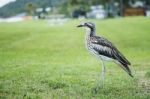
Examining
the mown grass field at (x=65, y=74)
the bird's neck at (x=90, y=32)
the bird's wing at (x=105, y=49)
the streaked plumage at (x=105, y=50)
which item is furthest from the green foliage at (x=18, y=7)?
the bird's wing at (x=105, y=49)

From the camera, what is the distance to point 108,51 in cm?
1310

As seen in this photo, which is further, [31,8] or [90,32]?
[31,8]

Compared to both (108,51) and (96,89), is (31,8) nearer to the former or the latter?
(96,89)

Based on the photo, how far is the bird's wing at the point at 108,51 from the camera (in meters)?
13.0

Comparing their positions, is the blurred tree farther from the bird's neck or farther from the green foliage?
the bird's neck

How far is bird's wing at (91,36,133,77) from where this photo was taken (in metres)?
13.0

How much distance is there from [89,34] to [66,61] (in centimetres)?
926

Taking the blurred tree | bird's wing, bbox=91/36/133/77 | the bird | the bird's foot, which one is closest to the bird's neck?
the bird

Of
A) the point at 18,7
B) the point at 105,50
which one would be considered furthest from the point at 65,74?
the point at 18,7

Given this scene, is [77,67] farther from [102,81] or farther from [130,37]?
[130,37]

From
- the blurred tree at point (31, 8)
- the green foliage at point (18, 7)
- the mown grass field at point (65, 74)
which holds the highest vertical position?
the mown grass field at point (65, 74)

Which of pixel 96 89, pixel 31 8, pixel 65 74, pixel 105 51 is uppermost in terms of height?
pixel 105 51

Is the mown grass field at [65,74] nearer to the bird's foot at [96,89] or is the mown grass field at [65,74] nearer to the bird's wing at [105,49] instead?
the bird's foot at [96,89]

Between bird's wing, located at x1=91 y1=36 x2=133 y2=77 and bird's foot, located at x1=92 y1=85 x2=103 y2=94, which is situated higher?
bird's wing, located at x1=91 y1=36 x2=133 y2=77
